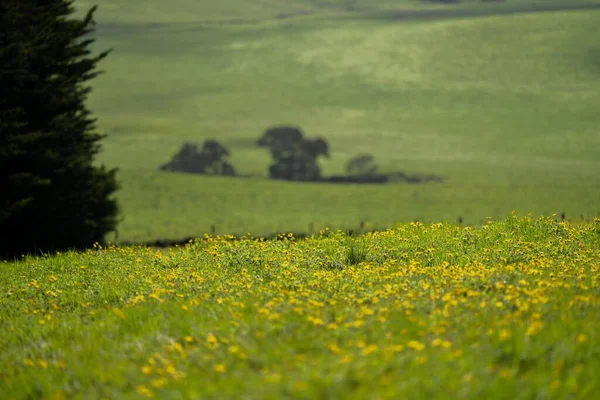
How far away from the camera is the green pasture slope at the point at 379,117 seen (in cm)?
8462

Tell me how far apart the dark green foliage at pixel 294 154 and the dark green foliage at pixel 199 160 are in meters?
7.10

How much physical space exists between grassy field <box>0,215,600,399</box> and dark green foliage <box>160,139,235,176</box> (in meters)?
93.8

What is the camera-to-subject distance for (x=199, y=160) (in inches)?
4277

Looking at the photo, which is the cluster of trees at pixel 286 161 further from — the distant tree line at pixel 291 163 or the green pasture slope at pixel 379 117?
the green pasture slope at pixel 379 117

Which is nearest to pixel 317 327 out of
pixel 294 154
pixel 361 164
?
pixel 294 154

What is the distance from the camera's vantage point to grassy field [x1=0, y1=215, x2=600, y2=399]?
7230 mm

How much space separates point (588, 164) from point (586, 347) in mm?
113124

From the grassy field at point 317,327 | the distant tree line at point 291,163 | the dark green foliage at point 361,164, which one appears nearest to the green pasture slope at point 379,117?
the dark green foliage at point 361,164

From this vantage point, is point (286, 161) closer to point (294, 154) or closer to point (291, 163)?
point (291, 163)

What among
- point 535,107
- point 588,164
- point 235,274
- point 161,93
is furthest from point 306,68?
point 235,274

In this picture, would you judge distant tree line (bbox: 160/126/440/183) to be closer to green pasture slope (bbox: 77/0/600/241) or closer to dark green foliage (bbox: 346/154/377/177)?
dark green foliage (bbox: 346/154/377/177)

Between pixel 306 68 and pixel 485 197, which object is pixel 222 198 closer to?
pixel 485 197

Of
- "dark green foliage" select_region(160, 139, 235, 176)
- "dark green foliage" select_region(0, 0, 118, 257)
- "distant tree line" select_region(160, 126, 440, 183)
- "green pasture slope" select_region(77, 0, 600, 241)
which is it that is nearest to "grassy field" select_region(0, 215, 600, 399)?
"dark green foliage" select_region(0, 0, 118, 257)

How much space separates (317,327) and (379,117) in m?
149
